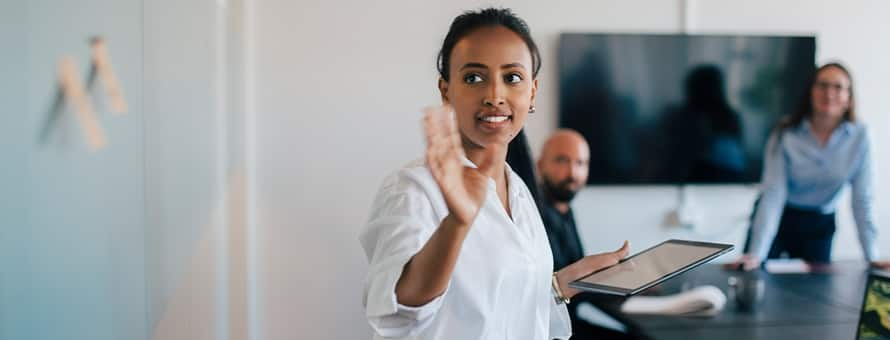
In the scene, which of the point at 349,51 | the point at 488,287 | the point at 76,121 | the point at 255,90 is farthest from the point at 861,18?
the point at 76,121

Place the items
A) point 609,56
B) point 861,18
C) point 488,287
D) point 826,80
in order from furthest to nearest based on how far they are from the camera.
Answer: point 861,18 < point 609,56 < point 826,80 < point 488,287

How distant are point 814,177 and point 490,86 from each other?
8.23 ft

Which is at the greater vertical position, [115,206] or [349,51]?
[349,51]

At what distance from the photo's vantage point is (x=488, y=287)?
0.81 meters

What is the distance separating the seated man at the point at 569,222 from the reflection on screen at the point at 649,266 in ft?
2.66

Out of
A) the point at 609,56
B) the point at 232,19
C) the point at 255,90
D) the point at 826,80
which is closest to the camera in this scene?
the point at 232,19

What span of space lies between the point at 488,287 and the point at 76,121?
0.43 meters

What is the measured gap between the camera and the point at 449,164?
63 centimetres

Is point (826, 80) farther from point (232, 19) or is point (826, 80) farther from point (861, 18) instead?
point (232, 19)

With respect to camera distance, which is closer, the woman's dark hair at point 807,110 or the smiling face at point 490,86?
the smiling face at point 490,86

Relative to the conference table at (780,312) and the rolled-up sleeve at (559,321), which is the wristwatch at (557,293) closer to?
the rolled-up sleeve at (559,321)

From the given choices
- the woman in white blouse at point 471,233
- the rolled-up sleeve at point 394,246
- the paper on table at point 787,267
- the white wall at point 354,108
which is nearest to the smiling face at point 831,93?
the paper on table at point 787,267

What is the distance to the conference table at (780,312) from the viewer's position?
177 cm

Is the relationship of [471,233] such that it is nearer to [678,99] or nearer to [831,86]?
[831,86]
